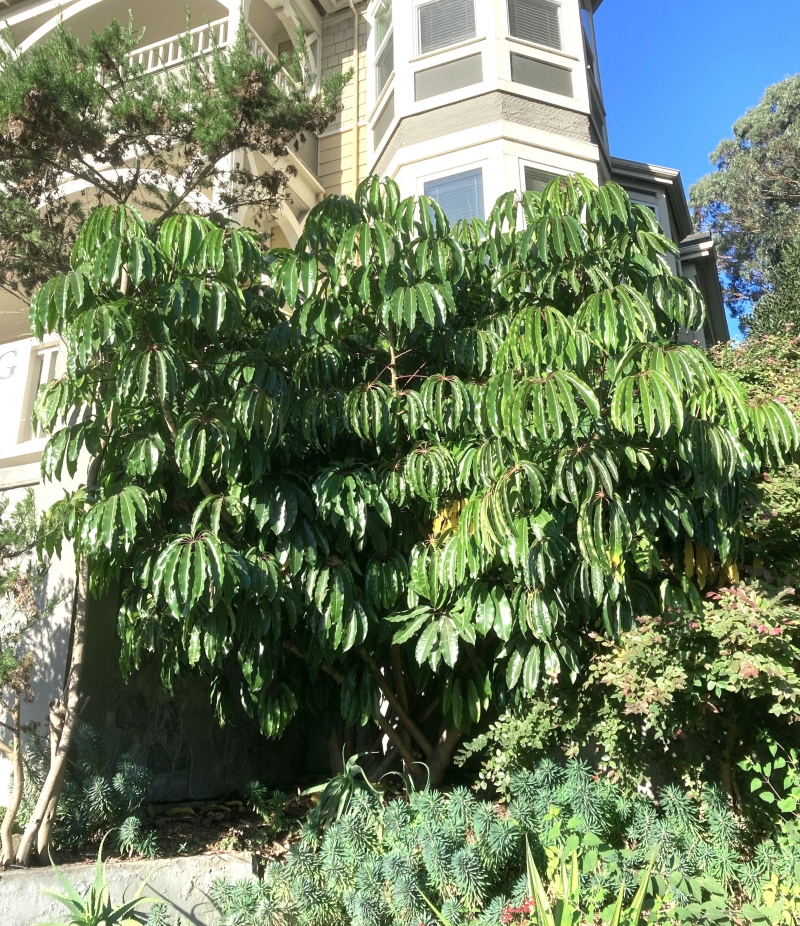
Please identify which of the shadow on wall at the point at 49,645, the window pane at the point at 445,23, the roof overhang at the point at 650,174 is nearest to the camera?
the shadow on wall at the point at 49,645

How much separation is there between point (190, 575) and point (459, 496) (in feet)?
5.91

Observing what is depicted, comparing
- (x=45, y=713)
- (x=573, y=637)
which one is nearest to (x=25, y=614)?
(x=45, y=713)

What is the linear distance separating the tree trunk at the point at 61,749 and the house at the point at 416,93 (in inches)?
66.9

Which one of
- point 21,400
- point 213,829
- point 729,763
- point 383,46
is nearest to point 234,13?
point 383,46

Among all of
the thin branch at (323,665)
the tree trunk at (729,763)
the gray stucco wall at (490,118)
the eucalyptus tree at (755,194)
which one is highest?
the eucalyptus tree at (755,194)

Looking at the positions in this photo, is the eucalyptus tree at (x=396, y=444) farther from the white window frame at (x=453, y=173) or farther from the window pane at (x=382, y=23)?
the window pane at (x=382, y=23)

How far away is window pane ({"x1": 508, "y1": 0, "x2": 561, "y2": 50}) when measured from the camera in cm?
1066

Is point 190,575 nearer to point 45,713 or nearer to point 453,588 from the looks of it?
point 453,588

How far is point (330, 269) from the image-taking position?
5.61 metres

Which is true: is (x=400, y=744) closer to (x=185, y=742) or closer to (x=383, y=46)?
(x=185, y=742)

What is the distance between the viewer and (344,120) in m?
12.2

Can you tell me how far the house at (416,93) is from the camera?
9.66 m

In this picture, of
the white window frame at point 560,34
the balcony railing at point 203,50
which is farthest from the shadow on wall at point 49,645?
the white window frame at point 560,34

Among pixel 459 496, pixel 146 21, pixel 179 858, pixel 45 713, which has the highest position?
pixel 146 21
